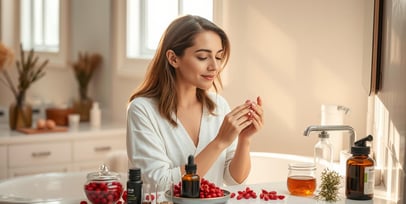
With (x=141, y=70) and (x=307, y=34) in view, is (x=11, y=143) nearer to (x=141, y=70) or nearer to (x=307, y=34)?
(x=141, y=70)

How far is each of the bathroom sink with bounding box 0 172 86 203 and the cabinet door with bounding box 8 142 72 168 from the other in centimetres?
30

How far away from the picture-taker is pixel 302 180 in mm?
2117

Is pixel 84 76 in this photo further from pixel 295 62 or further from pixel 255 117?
pixel 255 117

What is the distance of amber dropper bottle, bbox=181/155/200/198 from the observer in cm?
183

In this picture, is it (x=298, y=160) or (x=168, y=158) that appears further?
(x=298, y=160)

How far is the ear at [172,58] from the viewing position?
7.73 ft

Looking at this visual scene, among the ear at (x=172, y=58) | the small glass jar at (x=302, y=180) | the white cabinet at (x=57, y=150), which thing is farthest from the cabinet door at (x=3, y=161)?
the small glass jar at (x=302, y=180)

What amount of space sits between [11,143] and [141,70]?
878 millimetres

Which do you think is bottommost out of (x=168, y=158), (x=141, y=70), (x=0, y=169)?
(x=0, y=169)

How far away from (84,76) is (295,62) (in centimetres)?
153

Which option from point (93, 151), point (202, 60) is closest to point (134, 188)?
point (202, 60)

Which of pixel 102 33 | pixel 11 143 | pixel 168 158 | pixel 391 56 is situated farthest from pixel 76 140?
pixel 391 56

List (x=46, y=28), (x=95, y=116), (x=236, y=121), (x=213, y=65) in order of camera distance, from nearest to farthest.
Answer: (x=236, y=121), (x=213, y=65), (x=46, y=28), (x=95, y=116)

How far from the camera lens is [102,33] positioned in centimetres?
452
